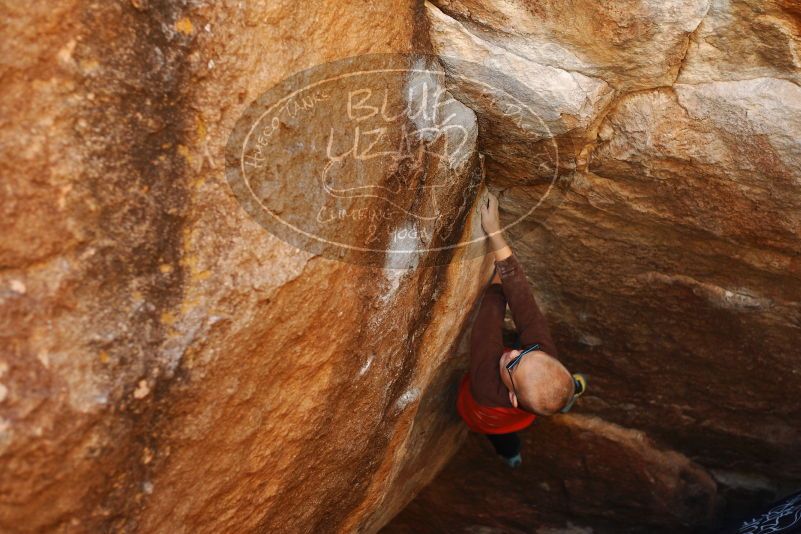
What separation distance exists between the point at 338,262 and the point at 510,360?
2.65 feet

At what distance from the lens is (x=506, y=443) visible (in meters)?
2.85

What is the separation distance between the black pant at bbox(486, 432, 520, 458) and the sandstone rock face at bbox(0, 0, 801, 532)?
18 centimetres

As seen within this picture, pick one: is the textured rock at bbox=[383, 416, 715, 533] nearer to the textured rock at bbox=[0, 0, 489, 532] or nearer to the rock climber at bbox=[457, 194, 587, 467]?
the rock climber at bbox=[457, 194, 587, 467]

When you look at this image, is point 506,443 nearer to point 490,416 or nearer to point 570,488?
point 490,416

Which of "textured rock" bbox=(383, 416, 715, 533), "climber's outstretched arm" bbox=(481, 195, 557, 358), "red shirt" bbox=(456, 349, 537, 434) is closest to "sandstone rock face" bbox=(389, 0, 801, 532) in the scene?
"textured rock" bbox=(383, 416, 715, 533)

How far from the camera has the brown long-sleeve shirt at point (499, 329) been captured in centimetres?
233

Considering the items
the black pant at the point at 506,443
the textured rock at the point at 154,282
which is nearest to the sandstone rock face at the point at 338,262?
the textured rock at the point at 154,282

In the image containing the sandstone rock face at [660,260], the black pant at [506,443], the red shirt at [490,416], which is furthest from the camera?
the black pant at [506,443]

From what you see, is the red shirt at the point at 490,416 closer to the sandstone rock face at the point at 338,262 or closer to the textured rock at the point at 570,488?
the sandstone rock face at the point at 338,262

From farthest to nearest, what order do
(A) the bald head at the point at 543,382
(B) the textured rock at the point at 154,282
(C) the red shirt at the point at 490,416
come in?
(C) the red shirt at the point at 490,416
(A) the bald head at the point at 543,382
(B) the textured rock at the point at 154,282

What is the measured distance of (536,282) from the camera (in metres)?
2.61

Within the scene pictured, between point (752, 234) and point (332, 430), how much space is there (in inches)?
51.3

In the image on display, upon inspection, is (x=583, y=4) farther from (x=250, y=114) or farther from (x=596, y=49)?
(x=250, y=114)

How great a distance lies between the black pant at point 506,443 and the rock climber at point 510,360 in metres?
0.25
